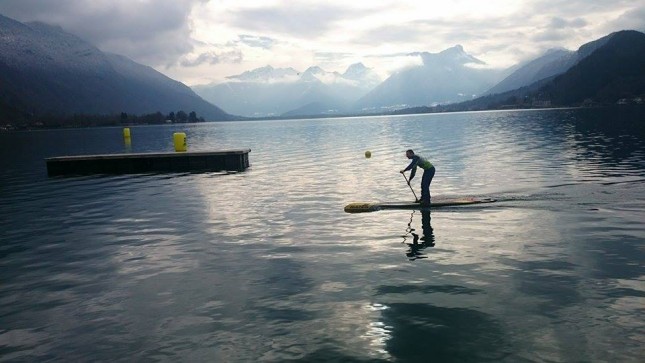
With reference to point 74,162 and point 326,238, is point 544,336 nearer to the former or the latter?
point 326,238

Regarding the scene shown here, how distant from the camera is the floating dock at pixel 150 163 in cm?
5318

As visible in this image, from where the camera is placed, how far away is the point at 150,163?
54.5 metres

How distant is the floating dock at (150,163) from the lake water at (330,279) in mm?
20756

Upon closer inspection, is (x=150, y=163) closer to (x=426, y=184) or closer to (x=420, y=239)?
(x=426, y=184)

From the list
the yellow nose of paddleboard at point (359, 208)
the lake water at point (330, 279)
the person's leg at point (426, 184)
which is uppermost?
the person's leg at point (426, 184)

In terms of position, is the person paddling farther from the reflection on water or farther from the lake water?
the reflection on water

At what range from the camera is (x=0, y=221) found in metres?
27.9

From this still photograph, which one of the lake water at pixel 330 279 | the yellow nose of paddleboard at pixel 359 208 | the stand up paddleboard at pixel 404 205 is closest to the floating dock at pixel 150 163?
the lake water at pixel 330 279

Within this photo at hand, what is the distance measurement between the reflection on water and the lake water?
0.15 m

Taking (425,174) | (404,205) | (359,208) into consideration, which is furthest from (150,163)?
(425,174)

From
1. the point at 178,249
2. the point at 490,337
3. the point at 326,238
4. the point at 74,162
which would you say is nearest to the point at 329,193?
the point at 326,238

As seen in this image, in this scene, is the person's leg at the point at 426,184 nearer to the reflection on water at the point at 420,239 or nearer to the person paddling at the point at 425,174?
the person paddling at the point at 425,174

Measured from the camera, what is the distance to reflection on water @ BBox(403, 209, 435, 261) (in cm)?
1812

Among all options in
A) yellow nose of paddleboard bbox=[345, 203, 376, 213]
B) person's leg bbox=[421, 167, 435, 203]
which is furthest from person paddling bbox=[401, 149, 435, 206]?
yellow nose of paddleboard bbox=[345, 203, 376, 213]
